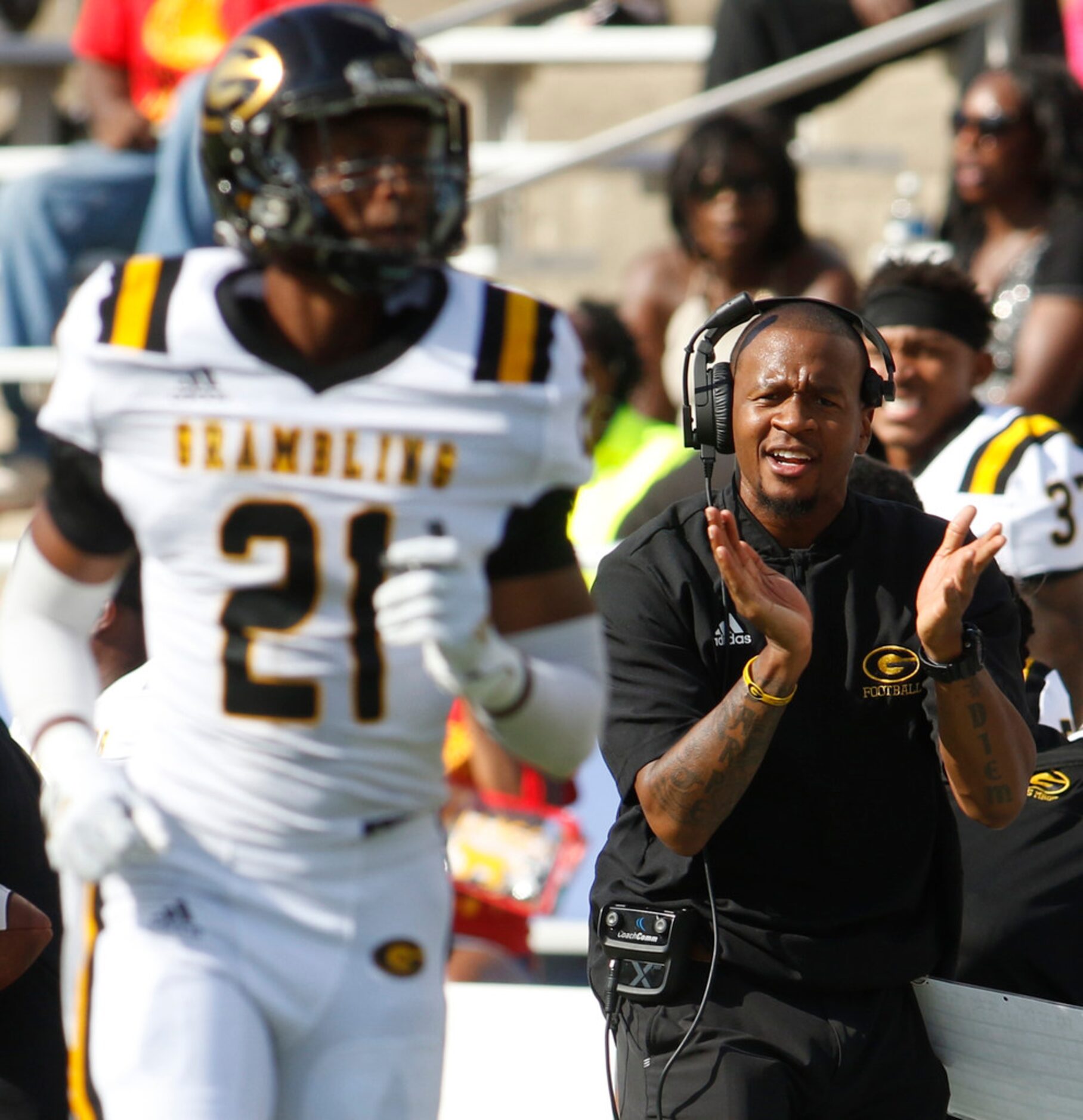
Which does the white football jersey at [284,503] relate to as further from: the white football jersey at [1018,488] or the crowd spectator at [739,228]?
the crowd spectator at [739,228]

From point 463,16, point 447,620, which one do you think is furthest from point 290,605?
point 463,16

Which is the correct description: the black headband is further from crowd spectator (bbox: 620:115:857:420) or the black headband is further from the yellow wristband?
the yellow wristband

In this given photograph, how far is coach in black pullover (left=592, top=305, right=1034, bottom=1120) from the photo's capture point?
8.92ft

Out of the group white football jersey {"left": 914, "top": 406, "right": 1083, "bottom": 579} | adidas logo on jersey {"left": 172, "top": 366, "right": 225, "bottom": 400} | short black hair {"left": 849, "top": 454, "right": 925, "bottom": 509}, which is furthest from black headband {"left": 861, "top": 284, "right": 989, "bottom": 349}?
adidas logo on jersey {"left": 172, "top": 366, "right": 225, "bottom": 400}

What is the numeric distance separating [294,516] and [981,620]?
115 cm

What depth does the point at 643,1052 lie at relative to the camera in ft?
9.36

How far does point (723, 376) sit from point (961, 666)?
604 mm

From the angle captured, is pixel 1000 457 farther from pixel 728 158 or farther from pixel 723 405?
pixel 728 158

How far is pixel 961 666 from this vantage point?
2.66 m

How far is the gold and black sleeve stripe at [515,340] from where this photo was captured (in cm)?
228

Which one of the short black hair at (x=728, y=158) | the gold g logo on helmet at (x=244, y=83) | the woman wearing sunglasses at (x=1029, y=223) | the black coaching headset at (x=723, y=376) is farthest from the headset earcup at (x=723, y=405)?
the short black hair at (x=728, y=158)

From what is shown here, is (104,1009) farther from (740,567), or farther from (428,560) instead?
(740,567)

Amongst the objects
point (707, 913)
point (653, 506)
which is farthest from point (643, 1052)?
point (653, 506)

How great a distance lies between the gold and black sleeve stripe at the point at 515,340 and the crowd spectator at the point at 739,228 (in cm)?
319
